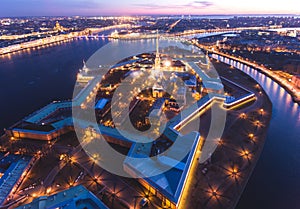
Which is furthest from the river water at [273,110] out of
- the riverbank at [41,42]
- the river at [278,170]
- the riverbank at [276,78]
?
the riverbank at [41,42]

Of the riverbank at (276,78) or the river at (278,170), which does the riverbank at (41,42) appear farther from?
the river at (278,170)

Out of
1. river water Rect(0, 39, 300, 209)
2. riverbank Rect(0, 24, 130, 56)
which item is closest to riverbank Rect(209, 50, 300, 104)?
river water Rect(0, 39, 300, 209)

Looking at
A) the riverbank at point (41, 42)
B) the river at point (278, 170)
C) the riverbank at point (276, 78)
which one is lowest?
the river at point (278, 170)

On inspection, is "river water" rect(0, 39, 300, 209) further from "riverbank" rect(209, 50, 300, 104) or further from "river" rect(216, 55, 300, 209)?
"riverbank" rect(209, 50, 300, 104)

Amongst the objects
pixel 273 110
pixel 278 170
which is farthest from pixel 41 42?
pixel 278 170

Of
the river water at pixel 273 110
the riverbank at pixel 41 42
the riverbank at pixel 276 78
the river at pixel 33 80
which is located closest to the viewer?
the river water at pixel 273 110

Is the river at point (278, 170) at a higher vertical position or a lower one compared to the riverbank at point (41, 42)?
lower

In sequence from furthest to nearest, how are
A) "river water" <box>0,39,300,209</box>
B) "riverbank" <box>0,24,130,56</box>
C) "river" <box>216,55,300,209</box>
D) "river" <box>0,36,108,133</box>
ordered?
"riverbank" <box>0,24,130,56</box> < "river" <box>0,36,108,133</box> < "river water" <box>0,39,300,209</box> < "river" <box>216,55,300,209</box>

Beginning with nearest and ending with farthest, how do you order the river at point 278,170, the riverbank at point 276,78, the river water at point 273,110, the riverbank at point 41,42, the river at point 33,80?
1. the river at point 278,170
2. the river water at point 273,110
3. the river at point 33,80
4. the riverbank at point 276,78
5. the riverbank at point 41,42

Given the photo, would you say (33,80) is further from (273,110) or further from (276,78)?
(276,78)
